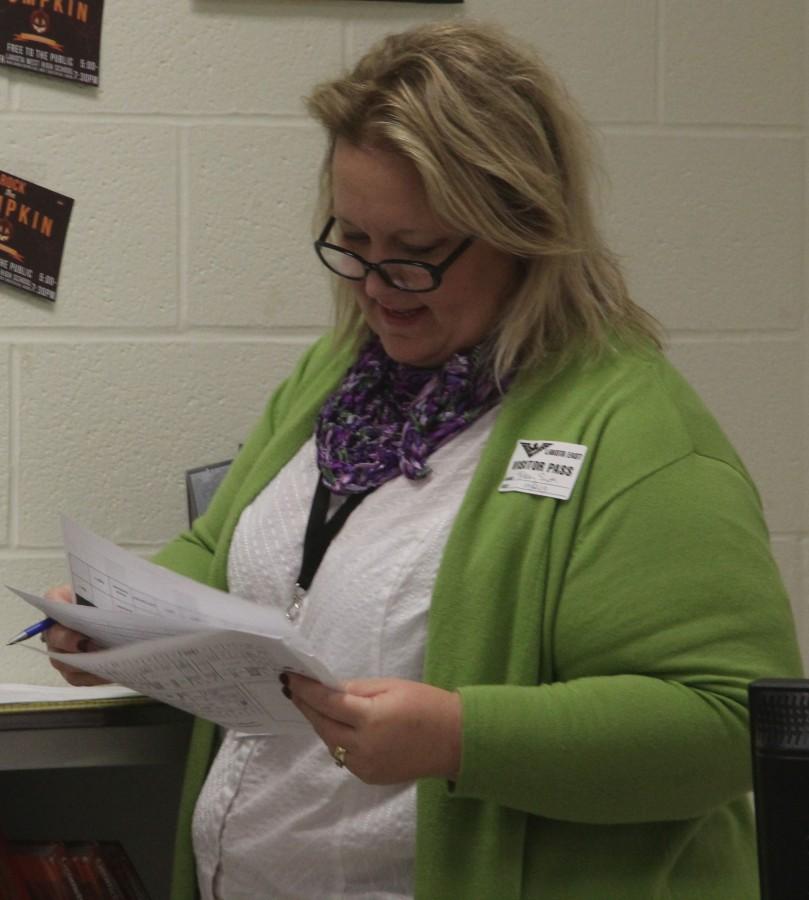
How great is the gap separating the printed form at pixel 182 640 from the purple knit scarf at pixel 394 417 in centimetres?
30

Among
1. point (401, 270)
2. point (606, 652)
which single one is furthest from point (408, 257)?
point (606, 652)

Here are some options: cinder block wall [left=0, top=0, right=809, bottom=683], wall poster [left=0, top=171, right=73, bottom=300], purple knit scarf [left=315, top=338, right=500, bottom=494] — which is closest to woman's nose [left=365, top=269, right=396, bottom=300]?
purple knit scarf [left=315, top=338, right=500, bottom=494]

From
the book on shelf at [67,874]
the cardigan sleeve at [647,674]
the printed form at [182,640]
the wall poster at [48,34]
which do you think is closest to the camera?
the printed form at [182,640]

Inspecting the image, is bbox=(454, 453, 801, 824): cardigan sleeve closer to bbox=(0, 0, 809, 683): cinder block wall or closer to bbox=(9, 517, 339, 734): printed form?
bbox=(9, 517, 339, 734): printed form

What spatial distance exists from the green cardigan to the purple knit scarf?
6cm

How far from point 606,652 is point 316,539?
0.35 m

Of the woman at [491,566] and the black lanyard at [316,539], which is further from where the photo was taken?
the black lanyard at [316,539]

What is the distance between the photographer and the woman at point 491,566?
3.97ft

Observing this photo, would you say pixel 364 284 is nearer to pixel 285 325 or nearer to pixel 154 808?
pixel 285 325

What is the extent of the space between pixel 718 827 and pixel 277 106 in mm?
1280

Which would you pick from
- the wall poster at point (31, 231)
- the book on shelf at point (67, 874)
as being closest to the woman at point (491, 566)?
the book on shelf at point (67, 874)

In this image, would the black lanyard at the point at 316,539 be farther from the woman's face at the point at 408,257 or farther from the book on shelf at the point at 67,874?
the book on shelf at the point at 67,874

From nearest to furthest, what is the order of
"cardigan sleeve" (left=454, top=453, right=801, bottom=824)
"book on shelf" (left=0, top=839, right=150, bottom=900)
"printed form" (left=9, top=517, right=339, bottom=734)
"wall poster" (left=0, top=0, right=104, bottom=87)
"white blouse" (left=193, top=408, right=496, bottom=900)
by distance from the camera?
"printed form" (left=9, top=517, right=339, bottom=734) → "cardigan sleeve" (left=454, top=453, right=801, bottom=824) → "white blouse" (left=193, top=408, right=496, bottom=900) → "book on shelf" (left=0, top=839, right=150, bottom=900) → "wall poster" (left=0, top=0, right=104, bottom=87)

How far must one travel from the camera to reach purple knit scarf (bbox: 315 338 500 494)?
4.68 feet
